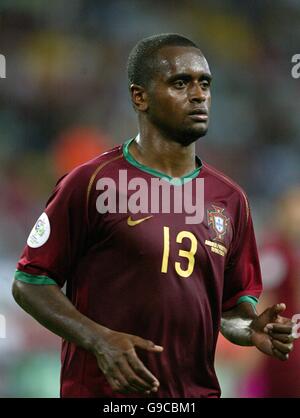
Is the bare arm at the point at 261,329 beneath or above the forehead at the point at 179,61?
beneath

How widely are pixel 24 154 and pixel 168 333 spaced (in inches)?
134

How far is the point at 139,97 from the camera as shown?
10.9 feet

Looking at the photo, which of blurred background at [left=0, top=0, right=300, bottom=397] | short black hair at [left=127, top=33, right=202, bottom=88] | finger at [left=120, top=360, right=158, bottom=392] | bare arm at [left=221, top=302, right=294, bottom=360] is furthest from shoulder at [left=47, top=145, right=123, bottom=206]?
blurred background at [left=0, top=0, right=300, bottom=397]

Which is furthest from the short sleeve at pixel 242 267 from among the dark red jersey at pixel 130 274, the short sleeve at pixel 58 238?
the short sleeve at pixel 58 238

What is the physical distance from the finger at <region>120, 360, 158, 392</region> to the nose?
3.48 ft

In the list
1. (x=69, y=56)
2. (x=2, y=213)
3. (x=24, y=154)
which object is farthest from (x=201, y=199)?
(x=69, y=56)

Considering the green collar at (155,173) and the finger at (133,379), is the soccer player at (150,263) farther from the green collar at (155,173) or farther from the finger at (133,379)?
the finger at (133,379)

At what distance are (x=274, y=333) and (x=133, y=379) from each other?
609 mm

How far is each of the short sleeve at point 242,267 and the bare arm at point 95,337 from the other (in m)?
0.81

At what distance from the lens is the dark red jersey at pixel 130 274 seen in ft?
9.86

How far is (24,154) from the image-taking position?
617 centimetres

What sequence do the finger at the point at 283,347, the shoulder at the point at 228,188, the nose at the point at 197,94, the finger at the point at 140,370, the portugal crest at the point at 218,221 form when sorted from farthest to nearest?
the shoulder at the point at 228,188 < the portugal crest at the point at 218,221 < the nose at the point at 197,94 < the finger at the point at 283,347 < the finger at the point at 140,370

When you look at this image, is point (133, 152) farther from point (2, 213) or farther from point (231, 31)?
point (231, 31)

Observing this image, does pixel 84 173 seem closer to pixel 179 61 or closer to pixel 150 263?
pixel 150 263
